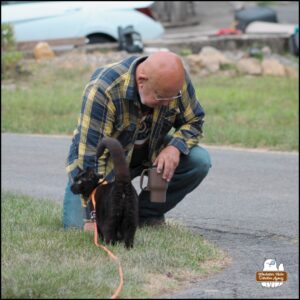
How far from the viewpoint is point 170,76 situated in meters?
5.19

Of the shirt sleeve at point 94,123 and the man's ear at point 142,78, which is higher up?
the man's ear at point 142,78

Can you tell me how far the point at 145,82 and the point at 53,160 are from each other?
579 centimetres

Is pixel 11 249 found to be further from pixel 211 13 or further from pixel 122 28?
pixel 211 13

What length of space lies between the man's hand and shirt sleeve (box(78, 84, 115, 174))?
354 mm

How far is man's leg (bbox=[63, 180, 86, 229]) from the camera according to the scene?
6125 millimetres

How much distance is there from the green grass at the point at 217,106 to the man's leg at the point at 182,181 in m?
5.90

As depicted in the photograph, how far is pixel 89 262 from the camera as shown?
196 inches

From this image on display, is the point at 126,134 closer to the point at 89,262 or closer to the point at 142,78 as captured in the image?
the point at 142,78

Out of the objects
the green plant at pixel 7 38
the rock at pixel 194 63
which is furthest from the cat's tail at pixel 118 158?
the rock at pixel 194 63

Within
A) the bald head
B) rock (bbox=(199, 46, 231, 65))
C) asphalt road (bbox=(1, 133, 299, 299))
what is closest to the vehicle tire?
rock (bbox=(199, 46, 231, 65))

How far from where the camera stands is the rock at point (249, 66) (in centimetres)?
1687

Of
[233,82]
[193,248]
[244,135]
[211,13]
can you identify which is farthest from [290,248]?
[211,13]

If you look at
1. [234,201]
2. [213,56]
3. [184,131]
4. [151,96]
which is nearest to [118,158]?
[151,96]

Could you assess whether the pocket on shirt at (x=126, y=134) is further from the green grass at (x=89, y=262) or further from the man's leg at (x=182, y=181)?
the green grass at (x=89, y=262)
